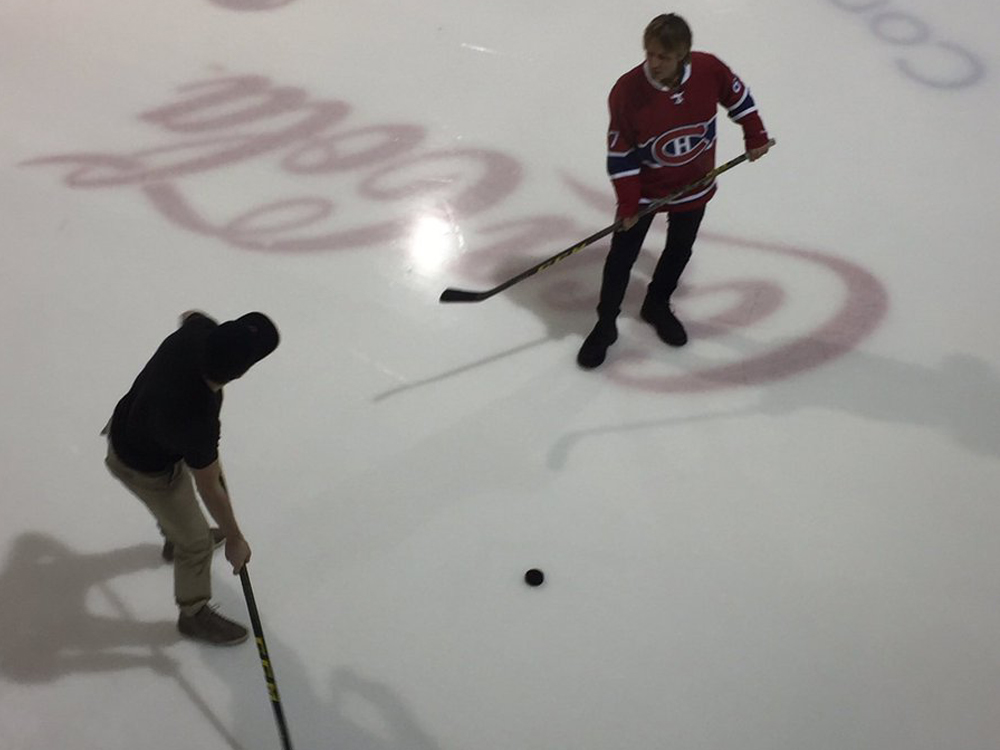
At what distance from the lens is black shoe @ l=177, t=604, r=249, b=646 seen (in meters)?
1.85

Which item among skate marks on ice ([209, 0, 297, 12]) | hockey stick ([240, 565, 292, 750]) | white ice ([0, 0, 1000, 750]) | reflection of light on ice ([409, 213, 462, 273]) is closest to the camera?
hockey stick ([240, 565, 292, 750])

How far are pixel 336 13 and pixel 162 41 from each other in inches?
28.9

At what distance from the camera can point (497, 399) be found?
92.9 inches

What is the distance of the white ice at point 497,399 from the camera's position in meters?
1.84

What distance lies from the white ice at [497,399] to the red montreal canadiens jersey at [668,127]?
1.77 ft

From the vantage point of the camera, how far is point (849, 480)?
2197 mm

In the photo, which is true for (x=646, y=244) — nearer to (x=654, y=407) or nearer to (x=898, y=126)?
(x=654, y=407)

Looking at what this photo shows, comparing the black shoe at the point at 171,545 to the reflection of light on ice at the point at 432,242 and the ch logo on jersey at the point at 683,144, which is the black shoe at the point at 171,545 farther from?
the ch logo on jersey at the point at 683,144

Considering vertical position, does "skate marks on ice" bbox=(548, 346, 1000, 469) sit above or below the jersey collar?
below

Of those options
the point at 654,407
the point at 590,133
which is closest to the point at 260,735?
the point at 654,407

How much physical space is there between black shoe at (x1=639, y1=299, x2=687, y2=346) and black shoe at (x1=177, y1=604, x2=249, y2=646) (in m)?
1.37

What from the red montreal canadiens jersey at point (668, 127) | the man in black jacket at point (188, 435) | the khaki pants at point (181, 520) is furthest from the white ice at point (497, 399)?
the red montreal canadiens jersey at point (668, 127)

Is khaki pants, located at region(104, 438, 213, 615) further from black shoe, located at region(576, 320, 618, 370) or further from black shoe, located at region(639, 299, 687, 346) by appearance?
black shoe, located at region(639, 299, 687, 346)

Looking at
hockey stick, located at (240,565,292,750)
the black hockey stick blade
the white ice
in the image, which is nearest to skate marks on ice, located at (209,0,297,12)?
the white ice
